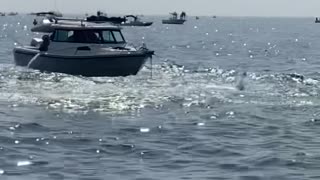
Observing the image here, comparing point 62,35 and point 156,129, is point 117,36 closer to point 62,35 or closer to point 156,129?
point 62,35

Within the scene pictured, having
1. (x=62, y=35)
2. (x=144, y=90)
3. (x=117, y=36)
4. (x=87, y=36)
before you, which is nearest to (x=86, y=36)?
(x=87, y=36)

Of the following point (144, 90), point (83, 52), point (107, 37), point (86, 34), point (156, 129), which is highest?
point (86, 34)

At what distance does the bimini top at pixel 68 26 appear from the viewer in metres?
32.6

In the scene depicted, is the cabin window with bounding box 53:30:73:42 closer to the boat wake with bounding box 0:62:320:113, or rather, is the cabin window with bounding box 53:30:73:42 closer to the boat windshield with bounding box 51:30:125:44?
the boat windshield with bounding box 51:30:125:44

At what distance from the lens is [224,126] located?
18.5m

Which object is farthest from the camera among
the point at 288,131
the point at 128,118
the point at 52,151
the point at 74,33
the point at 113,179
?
the point at 74,33

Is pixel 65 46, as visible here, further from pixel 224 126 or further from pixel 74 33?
pixel 224 126

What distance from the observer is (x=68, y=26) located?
33.1 metres

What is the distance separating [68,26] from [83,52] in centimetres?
273

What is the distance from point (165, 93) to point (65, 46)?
8.68 metres

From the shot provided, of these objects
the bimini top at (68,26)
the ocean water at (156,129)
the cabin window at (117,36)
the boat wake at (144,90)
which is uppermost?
the bimini top at (68,26)

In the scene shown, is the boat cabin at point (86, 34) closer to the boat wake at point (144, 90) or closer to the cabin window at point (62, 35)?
the cabin window at point (62, 35)

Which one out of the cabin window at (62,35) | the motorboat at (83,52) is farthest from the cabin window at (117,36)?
the cabin window at (62,35)

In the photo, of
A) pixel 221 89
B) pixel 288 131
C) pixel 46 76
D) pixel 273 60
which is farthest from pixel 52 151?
pixel 273 60
